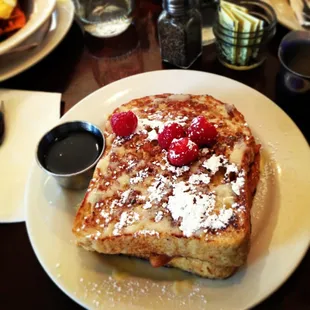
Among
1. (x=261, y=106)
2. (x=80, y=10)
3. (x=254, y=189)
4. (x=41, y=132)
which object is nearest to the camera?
(x=254, y=189)

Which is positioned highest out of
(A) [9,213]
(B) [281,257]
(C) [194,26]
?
(C) [194,26]

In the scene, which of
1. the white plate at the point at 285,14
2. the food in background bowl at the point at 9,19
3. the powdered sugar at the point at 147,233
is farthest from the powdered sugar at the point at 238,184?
the food in background bowl at the point at 9,19

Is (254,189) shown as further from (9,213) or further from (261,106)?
(9,213)

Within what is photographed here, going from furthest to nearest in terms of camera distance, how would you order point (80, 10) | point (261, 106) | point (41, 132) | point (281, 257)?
1. point (80, 10)
2. point (41, 132)
3. point (261, 106)
4. point (281, 257)

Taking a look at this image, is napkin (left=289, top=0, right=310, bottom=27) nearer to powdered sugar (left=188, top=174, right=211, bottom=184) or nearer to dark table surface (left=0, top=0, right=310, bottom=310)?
dark table surface (left=0, top=0, right=310, bottom=310)

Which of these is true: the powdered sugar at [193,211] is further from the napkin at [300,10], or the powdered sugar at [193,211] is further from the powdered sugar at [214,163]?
the napkin at [300,10]

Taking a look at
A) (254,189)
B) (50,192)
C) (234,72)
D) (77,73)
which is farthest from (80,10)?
(254,189)

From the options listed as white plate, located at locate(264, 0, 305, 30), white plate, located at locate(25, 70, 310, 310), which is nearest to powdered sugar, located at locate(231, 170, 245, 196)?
white plate, located at locate(25, 70, 310, 310)

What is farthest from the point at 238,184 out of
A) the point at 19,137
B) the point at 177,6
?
the point at 19,137

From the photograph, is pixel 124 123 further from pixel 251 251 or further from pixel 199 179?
pixel 251 251
